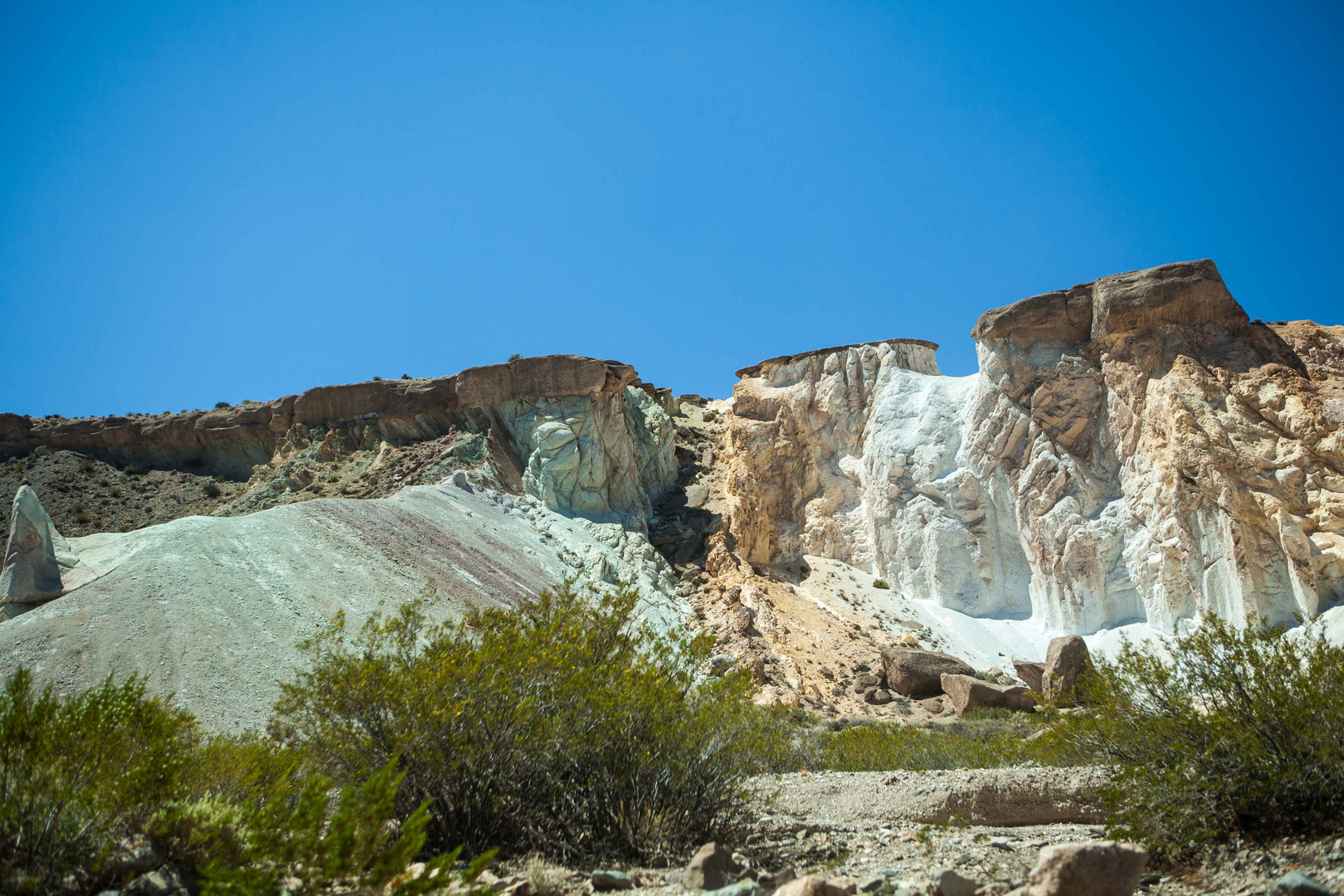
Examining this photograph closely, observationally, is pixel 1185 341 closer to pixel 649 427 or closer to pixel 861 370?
pixel 861 370

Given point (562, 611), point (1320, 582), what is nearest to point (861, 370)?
point (1320, 582)

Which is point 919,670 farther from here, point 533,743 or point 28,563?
point 28,563

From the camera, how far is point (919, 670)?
2133 centimetres

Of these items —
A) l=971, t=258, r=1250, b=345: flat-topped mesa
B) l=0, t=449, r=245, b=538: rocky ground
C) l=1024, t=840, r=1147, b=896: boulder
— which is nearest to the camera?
l=1024, t=840, r=1147, b=896: boulder

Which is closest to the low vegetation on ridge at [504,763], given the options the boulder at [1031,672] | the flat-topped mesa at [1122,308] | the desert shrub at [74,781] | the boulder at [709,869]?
the desert shrub at [74,781]

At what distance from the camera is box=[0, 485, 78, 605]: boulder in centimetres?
1470

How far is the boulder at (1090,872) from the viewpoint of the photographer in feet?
16.4

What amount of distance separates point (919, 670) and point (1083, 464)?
28.3 feet

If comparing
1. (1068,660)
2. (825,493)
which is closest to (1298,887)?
(1068,660)

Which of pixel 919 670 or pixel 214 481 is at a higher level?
pixel 214 481

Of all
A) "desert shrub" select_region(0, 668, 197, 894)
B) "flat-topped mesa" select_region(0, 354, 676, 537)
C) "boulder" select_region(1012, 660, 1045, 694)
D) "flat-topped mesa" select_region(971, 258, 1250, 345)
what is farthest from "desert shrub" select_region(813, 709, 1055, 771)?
"flat-topped mesa" select_region(0, 354, 676, 537)

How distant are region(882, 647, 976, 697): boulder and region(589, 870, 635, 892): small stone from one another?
16522mm

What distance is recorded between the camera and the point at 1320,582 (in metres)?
18.8

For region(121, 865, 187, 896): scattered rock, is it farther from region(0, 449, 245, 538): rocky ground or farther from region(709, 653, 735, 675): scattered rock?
region(0, 449, 245, 538): rocky ground
